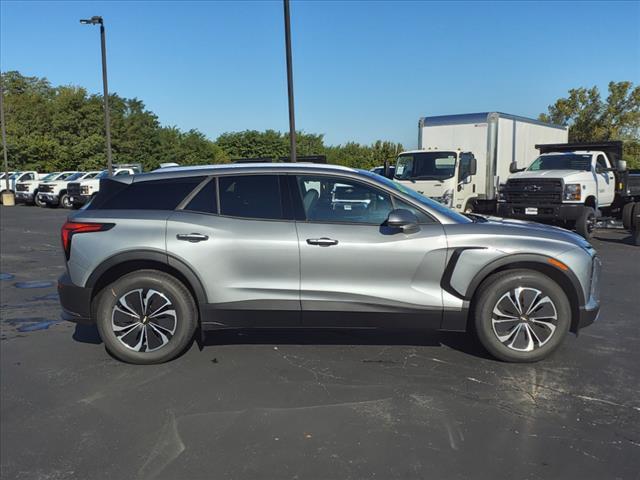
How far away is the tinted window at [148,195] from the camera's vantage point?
15.4 feet

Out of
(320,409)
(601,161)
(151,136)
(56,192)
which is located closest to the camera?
(320,409)

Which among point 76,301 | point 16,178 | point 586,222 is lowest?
point 76,301

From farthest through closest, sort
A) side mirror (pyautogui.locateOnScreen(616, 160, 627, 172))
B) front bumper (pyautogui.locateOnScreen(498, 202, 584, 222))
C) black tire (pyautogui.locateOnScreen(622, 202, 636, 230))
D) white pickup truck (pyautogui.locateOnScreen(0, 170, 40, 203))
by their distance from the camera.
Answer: white pickup truck (pyautogui.locateOnScreen(0, 170, 40, 203)) → side mirror (pyautogui.locateOnScreen(616, 160, 627, 172)) → black tire (pyautogui.locateOnScreen(622, 202, 636, 230)) → front bumper (pyautogui.locateOnScreen(498, 202, 584, 222))

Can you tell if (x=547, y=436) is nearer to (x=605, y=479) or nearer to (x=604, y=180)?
→ (x=605, y=479)

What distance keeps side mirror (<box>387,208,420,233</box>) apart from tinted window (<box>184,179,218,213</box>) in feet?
4.82

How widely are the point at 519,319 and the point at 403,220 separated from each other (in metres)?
1.28

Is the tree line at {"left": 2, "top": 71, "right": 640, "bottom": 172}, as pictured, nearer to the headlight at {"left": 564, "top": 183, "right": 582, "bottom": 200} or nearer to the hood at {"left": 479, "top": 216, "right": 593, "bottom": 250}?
the headlight at {"left": 564, "top": 183, "right": 582, "bottom": 200}

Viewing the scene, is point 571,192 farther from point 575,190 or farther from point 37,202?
point 37,202

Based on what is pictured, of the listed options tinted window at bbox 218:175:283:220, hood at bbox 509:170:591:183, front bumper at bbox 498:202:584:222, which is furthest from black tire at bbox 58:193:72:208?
tinted window at bbox 218:175:283:220

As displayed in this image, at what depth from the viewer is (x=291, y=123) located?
579 inches

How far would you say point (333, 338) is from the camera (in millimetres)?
5328

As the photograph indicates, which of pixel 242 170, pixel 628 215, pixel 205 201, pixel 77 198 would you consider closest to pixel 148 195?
pixel 205 201

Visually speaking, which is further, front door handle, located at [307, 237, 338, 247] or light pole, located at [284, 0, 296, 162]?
light pole, located at [284, 0, 296, 162]

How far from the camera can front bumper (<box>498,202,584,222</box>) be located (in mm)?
12672
